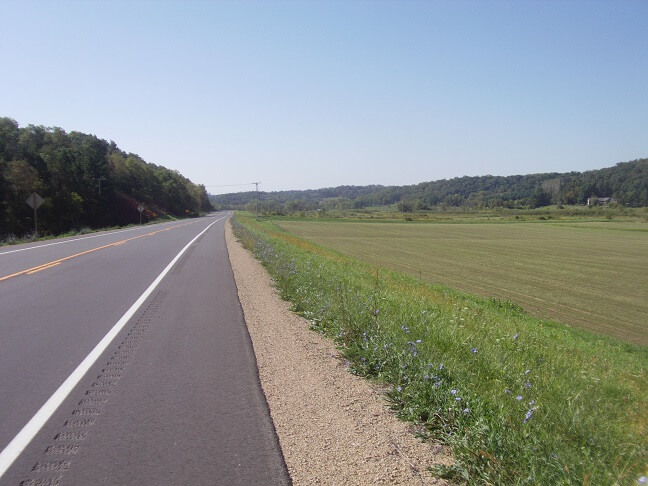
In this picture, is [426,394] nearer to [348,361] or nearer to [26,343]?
[348,361]

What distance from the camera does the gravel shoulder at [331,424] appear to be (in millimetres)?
3906

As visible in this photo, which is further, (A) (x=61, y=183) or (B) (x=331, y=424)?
(A) (x=61, y=183)

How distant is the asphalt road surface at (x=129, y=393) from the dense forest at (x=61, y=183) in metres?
44.4

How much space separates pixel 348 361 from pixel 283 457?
2.86m

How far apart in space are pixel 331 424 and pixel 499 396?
1.59 metres

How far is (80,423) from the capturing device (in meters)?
4.71

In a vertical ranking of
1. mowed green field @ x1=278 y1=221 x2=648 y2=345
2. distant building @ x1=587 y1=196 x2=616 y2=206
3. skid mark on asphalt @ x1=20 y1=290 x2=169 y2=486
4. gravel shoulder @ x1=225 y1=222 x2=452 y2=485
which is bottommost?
distant building @ x1=587 y1=196 x2=616 y2=206

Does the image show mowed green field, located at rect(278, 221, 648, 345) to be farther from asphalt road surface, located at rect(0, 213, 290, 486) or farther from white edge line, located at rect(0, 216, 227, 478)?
white edge line, located at rect(0, 216, 227, 478)

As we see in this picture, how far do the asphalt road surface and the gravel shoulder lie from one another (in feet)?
0.69

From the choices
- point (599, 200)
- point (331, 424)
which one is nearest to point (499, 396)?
point (331, 424)

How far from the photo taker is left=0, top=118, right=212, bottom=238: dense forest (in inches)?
2036

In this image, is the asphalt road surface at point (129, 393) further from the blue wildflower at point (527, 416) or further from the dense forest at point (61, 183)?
the dense forest at point (61, 183)

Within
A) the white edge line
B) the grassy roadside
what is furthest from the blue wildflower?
the white edge line

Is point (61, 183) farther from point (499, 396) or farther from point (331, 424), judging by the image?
point (499, 396)
